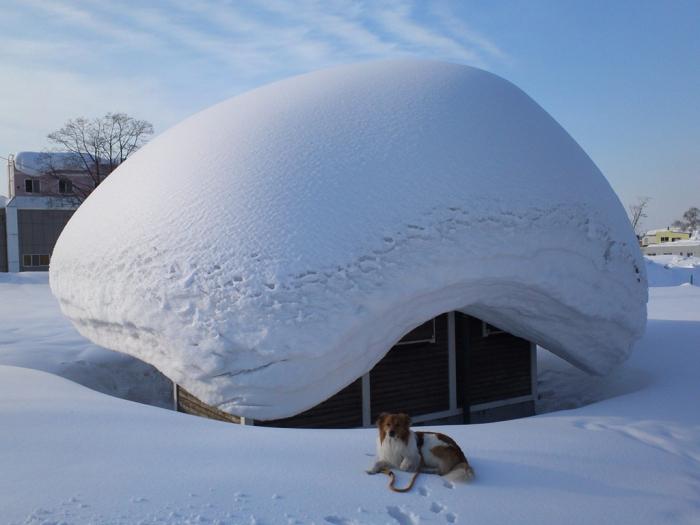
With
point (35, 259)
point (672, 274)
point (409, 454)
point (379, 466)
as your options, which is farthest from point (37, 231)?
point (672, 274)

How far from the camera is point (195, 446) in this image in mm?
4188

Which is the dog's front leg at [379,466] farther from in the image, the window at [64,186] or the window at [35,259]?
the window at [35,259]

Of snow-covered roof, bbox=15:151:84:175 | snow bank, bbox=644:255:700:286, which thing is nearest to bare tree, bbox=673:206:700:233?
snow bank, bbox=644:255:700:286

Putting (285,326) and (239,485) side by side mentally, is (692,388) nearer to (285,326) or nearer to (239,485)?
(285,326)

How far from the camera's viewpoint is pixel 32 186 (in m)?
35.2

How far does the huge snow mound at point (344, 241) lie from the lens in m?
5.00

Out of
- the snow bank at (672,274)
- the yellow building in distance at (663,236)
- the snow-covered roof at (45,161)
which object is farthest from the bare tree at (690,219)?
the snow-covered roof at (45,161)

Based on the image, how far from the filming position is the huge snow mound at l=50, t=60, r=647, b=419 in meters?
5.00

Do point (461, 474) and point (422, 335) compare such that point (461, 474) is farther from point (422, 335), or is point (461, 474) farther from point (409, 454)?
point (422, 335)

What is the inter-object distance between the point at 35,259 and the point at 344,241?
33.1 m

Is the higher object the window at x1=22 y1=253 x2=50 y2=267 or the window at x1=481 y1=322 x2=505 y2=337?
the window at x1=22 y1=253 x2=50 y2=267

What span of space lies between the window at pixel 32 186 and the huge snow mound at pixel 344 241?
31848 millimetres

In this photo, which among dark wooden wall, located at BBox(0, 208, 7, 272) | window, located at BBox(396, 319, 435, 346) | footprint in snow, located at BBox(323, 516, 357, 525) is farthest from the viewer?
dark wooden wall, located at BBox(0, 208, 7, 272)

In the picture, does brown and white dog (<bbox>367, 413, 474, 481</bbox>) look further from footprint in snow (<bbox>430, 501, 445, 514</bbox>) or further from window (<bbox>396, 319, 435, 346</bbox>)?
window (<bbox>396, 319, 435, 346</bbox>)
